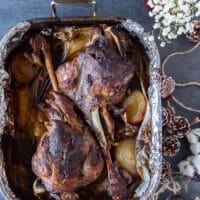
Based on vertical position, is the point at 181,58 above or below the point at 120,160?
above

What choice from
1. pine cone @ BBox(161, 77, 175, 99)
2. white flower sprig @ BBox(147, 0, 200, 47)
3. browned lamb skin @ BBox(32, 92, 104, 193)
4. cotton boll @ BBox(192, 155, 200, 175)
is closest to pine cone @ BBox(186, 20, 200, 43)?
white flower sprig @ BBox(147, 0, 200, 47)

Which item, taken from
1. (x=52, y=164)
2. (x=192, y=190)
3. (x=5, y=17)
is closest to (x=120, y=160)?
(x=52, y=164)

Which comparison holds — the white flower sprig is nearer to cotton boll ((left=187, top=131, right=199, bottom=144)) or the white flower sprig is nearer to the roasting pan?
the roasting pan

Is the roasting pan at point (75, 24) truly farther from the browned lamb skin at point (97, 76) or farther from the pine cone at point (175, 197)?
the pine cone at point (175, 197)

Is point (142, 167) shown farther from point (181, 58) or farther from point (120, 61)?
point (181, 58)

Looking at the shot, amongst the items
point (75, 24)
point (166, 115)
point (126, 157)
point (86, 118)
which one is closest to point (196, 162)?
point (166, 115)

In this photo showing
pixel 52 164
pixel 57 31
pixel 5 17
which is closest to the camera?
pixel 52 164

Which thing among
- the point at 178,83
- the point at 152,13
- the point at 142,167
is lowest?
the point at 142,167

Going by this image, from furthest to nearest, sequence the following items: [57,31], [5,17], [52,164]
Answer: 1. [5,17]
2. [57,31]
3. [52,164]
